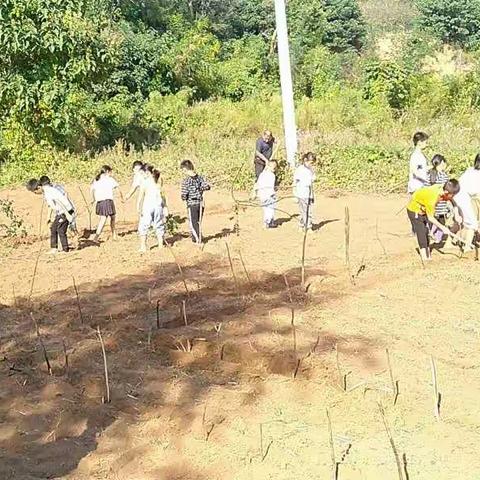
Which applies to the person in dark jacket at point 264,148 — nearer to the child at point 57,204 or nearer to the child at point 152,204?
the child at point 152,204

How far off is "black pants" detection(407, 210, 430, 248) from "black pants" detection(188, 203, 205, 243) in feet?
9.31

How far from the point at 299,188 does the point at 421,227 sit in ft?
8.09

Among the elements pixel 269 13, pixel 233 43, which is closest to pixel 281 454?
pixel 233 43

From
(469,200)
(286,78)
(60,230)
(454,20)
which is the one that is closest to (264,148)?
(286,78)

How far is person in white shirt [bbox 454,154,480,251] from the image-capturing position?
8938 millimetres

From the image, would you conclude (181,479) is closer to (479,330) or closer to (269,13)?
(479,330)

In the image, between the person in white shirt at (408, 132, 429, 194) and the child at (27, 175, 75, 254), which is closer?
the person in white shirt at (408, 132, 429, 194)

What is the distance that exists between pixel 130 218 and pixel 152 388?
8144 millimetres

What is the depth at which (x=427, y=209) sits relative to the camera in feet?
28.6

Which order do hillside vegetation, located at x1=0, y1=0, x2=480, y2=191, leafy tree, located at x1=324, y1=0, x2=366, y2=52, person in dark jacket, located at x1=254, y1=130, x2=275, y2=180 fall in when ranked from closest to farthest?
1. person in dark jacket, located at x1=254, y1=130, x2=275, y2=180
2. hillside vegetation, located at x1=0, y1=0, x2=480, y2=191
3. leafy tree, located at x1=324, y1=0, x2=366, y2=52

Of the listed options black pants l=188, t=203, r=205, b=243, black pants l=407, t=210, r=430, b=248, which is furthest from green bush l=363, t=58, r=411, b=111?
black pants l=407, t=210, r=430, b=248

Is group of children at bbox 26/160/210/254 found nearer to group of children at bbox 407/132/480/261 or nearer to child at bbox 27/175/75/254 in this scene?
child at bbox 27/175/75/254

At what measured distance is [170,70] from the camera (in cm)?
2514

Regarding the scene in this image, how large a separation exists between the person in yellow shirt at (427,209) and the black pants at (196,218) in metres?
2.85
